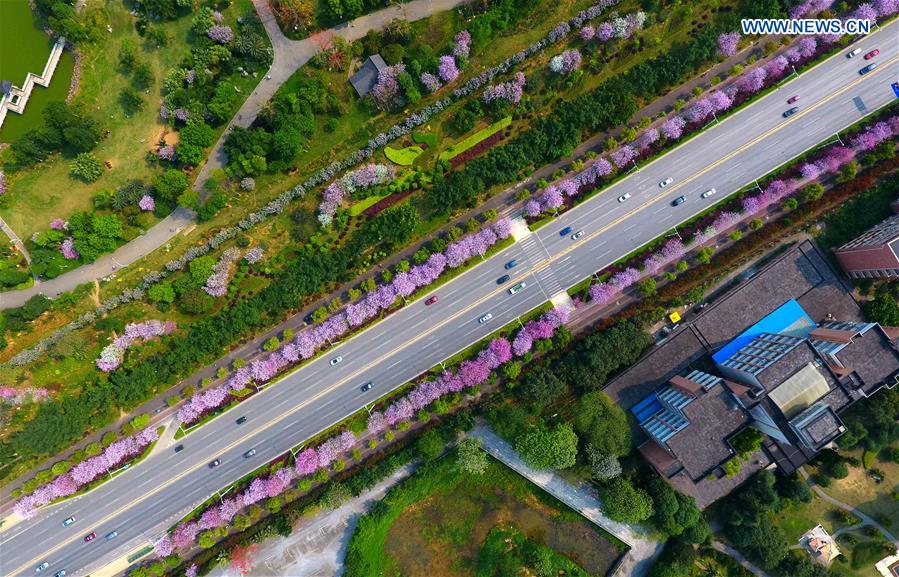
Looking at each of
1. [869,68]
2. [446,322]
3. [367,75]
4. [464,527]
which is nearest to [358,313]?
[446,322]

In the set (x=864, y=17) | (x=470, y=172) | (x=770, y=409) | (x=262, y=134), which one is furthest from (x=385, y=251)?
(x=864, y=17)

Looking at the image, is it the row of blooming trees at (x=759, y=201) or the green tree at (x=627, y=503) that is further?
the row of blooming trees at (x=759, y=201)

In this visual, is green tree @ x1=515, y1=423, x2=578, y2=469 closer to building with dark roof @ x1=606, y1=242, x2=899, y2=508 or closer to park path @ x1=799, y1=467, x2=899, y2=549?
building with dark roof @ x1=606, y1=242, x2=899, y2=508

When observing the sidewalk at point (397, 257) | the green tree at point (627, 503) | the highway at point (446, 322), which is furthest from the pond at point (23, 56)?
the green tree at point (627, 503)

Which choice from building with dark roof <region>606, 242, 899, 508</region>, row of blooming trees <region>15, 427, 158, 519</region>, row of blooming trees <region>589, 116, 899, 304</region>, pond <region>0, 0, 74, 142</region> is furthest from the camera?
pond <region>0, 0, 74, 142</region>

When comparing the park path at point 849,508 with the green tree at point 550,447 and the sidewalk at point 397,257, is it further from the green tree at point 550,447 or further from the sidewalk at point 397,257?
the sidewalk at point 397,257

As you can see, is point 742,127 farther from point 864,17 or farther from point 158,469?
point 158,469

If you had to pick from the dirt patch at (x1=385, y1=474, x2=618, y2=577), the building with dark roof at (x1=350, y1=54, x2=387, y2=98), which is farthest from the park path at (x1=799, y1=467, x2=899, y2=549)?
the building with dark roof at (x1=350, y1=54, x2=387, y2=98)
